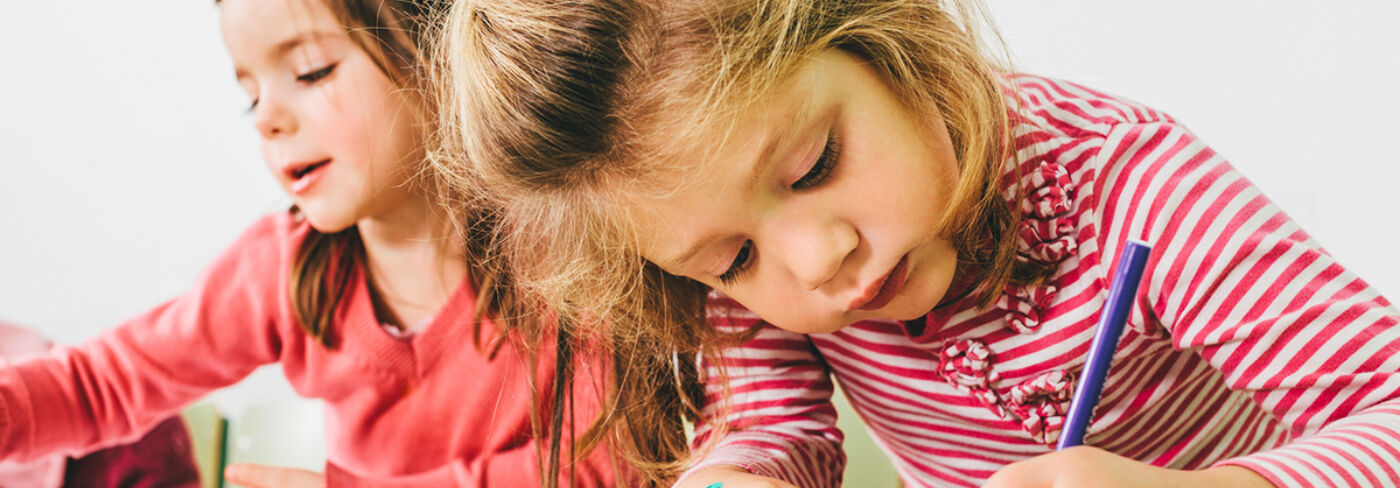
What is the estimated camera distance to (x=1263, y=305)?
12.1 inches

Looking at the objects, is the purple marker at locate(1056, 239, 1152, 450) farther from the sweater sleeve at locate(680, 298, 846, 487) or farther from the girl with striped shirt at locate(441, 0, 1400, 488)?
the sweater sleeve at locate(680, 298, 846, 487)

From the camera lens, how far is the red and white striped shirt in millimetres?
298

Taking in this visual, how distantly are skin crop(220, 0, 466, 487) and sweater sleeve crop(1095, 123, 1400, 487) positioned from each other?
0.28 m

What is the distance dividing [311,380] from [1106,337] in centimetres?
39

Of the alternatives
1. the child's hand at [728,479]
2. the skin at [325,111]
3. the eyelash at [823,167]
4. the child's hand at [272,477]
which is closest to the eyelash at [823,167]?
the eyelash at [823,167]

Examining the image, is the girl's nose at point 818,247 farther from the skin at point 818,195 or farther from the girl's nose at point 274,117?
the girl's nose at point 274,117

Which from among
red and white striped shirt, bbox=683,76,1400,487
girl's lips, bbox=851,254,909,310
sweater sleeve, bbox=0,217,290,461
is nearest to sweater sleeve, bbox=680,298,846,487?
red and white striped shirt, bbox=683,76,1400,487

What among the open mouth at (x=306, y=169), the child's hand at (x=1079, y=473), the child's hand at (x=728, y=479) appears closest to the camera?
the child's hand at (x=1079, y=473)

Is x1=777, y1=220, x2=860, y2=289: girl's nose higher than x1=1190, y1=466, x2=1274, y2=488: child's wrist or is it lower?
higher

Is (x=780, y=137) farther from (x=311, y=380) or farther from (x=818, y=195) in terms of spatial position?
→ (x=311, y=380)

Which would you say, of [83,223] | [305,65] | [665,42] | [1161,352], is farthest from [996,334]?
[83,223]

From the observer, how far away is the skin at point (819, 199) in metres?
0.29

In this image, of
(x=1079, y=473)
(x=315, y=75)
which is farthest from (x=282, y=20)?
(x=1079, y=473)

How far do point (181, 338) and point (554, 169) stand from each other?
313 mm
